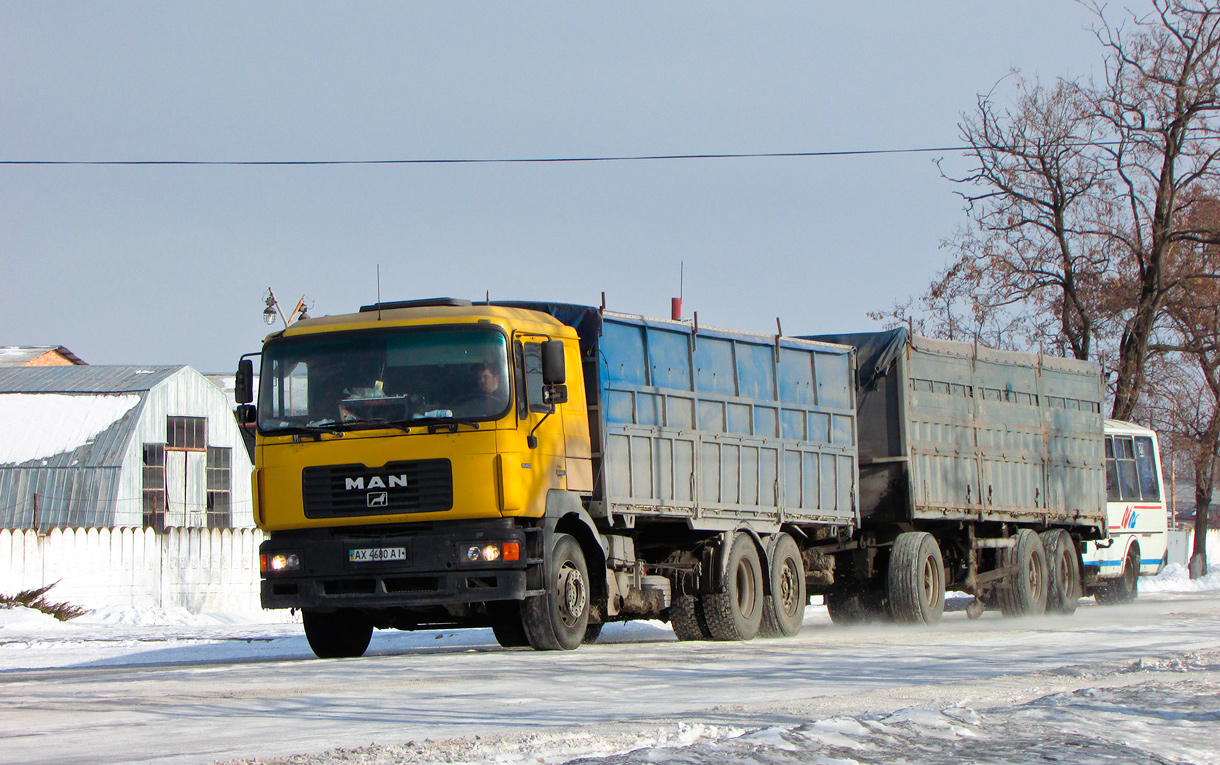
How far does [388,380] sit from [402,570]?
1.55 metres

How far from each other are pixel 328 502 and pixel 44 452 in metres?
31.5

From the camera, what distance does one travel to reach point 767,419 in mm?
15484

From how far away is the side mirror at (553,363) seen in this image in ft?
39.2

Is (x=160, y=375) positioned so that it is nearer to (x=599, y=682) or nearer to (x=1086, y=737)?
(x=599, y=682)

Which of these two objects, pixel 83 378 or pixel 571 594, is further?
pixel 83 378

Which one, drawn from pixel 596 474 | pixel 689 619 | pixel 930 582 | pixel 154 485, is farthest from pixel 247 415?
pixel 154 485

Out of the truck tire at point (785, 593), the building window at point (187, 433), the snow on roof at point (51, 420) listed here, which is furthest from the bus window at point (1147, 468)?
the snow on roof at point (51, 420)

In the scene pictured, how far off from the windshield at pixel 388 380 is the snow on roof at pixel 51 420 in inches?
1197

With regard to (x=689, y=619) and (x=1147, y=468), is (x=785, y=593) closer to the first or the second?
(x=689, y=619)

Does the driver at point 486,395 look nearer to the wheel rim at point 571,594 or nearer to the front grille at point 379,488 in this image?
the front grille at point 379,488

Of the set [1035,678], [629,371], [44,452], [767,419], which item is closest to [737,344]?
[767,419]

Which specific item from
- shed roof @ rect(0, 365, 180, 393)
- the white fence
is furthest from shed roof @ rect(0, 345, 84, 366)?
the white fence

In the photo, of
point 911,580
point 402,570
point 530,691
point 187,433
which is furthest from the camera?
point 187,433

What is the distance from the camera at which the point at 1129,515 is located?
25.0 m
